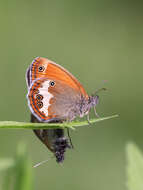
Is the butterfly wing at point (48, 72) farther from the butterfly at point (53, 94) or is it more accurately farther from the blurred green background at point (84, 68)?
the blurred green background at point (84, 68)

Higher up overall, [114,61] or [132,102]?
[114,61]

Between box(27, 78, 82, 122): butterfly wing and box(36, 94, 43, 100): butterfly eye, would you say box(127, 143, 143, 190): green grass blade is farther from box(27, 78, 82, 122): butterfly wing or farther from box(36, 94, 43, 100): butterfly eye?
box(36, 94, 43, 100): butterfly eye

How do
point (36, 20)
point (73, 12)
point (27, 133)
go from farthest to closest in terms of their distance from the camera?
point (73, 12) < point (36, 20) < point (27, 133)

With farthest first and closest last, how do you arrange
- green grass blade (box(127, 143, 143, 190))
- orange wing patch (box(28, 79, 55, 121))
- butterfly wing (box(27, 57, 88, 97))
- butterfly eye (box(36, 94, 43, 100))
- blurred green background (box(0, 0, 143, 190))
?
1. blurred green background (box(0, 0, 143, 190))
2. butterfly wing (box(27, 57, 88, 97))
3. butterfly eye (box(36, 94, 43, 100))
4. orange wing patch (box(28, 79, 55, 121))
5. green grass blade (box(127, 143, 143, 190))

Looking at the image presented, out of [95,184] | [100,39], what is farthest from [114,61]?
[95,184]

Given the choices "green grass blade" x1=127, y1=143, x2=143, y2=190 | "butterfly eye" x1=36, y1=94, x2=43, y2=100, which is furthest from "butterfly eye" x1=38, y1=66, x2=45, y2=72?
"green grass blade" x1=127, y1=143, x2=143, y2=190

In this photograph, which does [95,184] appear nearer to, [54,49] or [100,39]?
[54,49]
